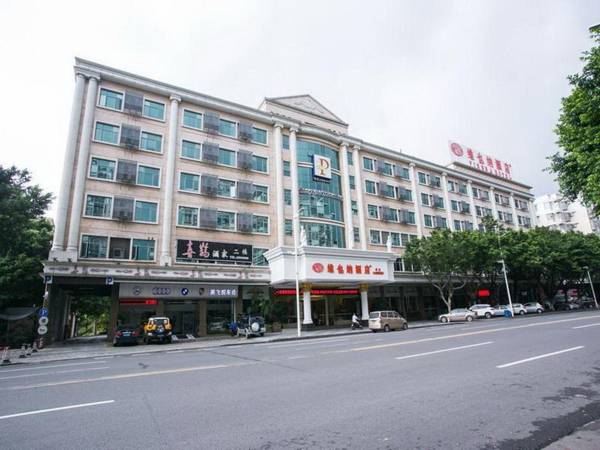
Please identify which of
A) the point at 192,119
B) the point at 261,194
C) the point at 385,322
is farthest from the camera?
the point at 261,194

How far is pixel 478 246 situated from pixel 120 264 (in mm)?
31998

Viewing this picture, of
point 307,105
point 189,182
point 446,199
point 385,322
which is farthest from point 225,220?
point 446,199

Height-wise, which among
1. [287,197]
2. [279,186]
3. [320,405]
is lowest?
[320,405]

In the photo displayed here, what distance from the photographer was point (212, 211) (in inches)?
1139

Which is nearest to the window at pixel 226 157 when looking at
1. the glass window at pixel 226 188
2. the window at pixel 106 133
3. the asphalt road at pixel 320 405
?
the glass window at pixel 226 188

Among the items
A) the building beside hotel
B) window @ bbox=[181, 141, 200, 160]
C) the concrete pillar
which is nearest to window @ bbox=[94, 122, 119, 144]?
the building beside hotel

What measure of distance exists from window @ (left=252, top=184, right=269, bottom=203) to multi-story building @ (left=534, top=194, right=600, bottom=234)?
7265cm

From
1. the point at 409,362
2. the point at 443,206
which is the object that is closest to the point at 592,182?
the point at 409,362

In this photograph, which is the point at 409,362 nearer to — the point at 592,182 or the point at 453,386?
the point at 453,386

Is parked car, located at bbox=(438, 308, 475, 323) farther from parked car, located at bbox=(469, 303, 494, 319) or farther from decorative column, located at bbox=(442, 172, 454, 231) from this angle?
decorative column, located at bbox=(442, 172, 454, 231)

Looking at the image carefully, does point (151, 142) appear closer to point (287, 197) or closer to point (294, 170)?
point (287, 197)

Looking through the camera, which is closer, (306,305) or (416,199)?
(306,305)

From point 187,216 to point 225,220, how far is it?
314cm

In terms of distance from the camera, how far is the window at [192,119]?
101 feet
